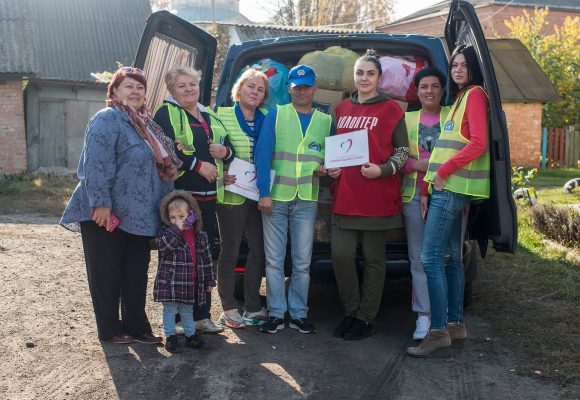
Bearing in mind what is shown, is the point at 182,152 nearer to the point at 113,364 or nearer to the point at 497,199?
the point at 113,364

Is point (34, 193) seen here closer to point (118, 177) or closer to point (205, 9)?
point (118, 177)

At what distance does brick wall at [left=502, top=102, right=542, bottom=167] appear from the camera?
82.4 ft

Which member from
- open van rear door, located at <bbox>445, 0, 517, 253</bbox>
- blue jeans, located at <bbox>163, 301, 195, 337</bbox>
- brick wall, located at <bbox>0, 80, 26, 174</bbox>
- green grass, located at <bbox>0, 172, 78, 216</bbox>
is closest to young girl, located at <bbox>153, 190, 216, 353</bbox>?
blue jeans, located at <bbox>163, 301, 195, 337</bbox>

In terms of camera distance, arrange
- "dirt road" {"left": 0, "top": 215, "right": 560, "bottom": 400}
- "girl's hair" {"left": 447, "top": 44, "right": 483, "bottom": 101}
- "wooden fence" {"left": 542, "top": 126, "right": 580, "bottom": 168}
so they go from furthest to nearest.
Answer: "wooden fence" {"left": 542, "top": 126, "right": 580, "bottom": 168} → "girl's hair" {"left": 447, "top": 44, "right": 483, "bottom": 101} → "dirt road" {"left": 0, "top": 215, "right": 560, "bottom": 400}

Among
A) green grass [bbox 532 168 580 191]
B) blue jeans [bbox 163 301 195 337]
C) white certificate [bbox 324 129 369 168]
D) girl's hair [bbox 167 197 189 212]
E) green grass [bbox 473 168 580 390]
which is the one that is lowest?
green grass [bbox 532 168 580 191]

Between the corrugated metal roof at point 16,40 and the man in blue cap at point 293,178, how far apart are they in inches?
586

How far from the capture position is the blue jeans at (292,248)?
5676 mm

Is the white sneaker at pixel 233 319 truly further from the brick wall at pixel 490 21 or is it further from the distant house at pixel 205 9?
the distant house at pixel 205 9

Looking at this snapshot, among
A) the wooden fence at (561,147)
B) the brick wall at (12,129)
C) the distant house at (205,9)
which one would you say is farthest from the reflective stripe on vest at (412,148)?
the distant house at (205,9)

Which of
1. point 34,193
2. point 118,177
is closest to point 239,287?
point 118,177

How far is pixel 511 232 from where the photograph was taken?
5.11 metres

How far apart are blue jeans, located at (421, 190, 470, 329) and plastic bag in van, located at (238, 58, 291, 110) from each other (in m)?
1.59

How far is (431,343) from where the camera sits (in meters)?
5.21

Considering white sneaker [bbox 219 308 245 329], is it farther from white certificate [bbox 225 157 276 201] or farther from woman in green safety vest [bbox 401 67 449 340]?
woman in green safety vest [bbox 401 67 449 340]
